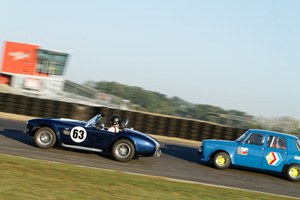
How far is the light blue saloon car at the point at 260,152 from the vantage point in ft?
31.8

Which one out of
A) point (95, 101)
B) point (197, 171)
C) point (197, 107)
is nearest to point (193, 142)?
point (197, 107)

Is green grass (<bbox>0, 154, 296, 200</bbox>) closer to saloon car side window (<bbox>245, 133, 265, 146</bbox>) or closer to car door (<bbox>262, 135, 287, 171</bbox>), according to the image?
car door (<bbox>262, 135, 287, 171</bbox>)

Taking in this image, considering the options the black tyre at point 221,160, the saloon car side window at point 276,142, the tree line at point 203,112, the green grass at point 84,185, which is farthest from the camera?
the tree line at point 203,112

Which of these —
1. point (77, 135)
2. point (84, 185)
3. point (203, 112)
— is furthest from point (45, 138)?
point (203, 112)

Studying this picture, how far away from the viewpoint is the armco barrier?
1709 centimetres

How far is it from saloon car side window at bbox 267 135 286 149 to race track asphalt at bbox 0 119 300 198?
3.02 ft

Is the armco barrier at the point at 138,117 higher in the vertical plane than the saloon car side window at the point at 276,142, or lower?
lower


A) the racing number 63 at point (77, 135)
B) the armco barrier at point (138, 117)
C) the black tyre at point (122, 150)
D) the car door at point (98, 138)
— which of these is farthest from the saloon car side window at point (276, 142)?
the armco barrier at point (138, 117)

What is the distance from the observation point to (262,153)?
9.74 meters

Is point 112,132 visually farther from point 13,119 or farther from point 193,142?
point 13,119

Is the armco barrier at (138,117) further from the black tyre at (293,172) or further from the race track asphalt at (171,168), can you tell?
the black tyre at (293,172)

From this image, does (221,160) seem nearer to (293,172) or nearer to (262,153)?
(262,153)

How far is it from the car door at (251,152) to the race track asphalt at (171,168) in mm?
367

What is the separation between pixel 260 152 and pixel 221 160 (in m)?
1.12
